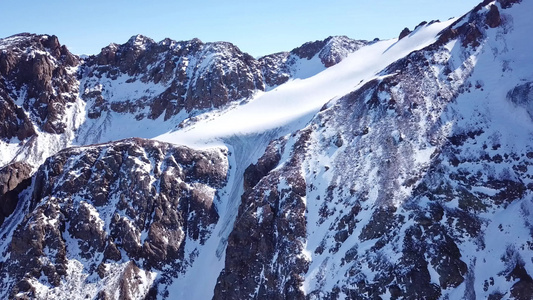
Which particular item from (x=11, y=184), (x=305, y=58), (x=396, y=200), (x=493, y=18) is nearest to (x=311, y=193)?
(x=396, y=200)

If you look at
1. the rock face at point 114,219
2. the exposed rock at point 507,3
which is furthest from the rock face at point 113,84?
the exposed rock at point 507,3

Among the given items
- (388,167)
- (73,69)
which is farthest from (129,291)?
(73,69)

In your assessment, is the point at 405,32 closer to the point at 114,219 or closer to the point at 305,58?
the point at 305,58

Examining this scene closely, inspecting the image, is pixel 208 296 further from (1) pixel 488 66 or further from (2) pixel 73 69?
(2) pixel 73 69

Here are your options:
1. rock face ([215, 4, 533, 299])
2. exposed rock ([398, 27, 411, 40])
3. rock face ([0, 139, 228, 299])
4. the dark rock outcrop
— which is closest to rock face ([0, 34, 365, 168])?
the dark rock outcrop

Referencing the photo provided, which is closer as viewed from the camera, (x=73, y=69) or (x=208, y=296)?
(x=208, y=296)

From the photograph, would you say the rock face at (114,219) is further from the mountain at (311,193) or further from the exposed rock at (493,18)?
the exposed rock at (493,18)
